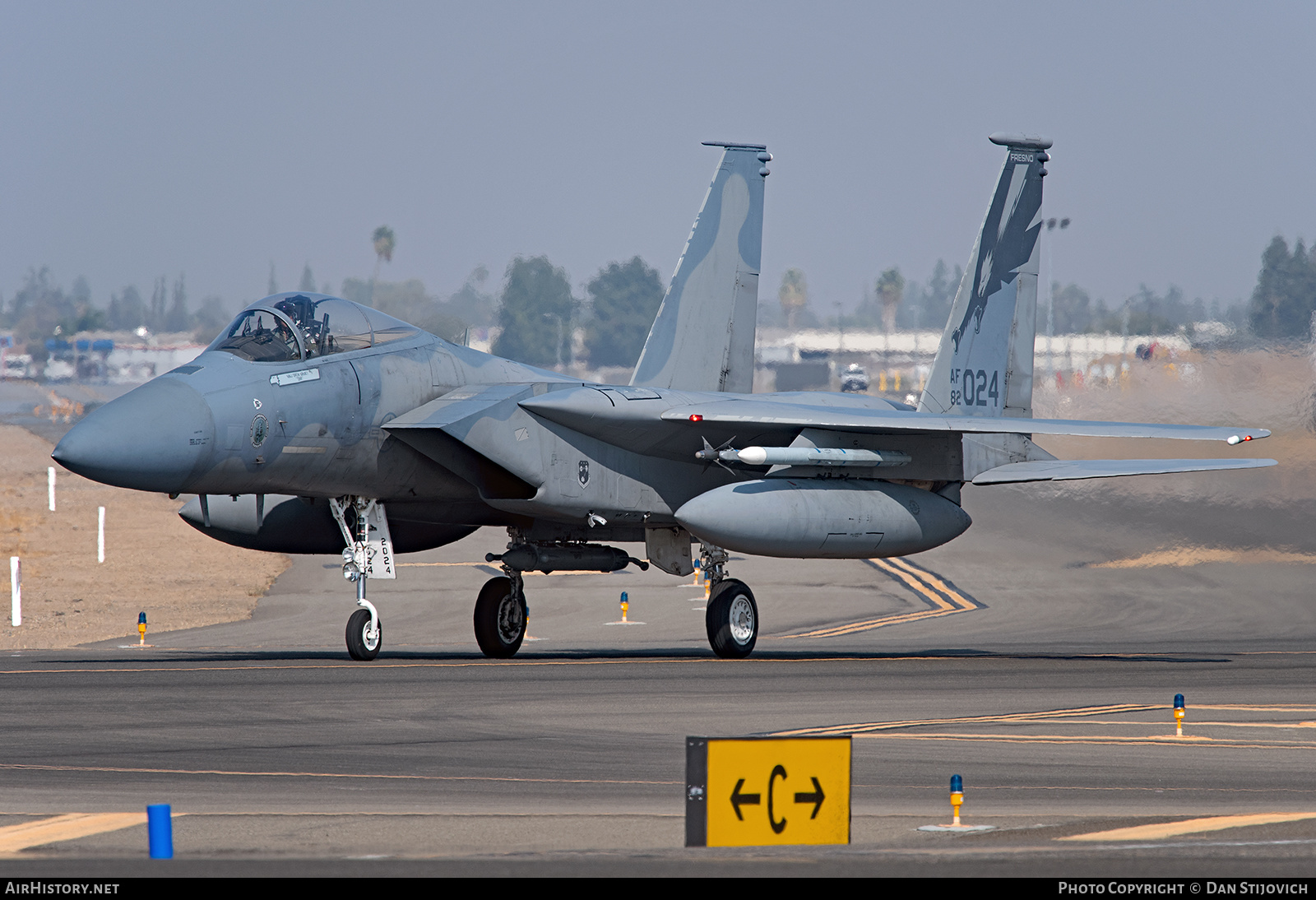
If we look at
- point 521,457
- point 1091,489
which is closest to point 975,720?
point 521,457

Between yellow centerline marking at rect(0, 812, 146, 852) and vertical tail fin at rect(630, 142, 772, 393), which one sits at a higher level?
vertical tail fin at rect(630, 142, 772, 393)

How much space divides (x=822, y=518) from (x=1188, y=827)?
379 inches

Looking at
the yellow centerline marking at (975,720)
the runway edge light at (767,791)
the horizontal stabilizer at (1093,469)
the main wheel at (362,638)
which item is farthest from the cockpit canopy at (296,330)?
the runway edge light at (767,791)

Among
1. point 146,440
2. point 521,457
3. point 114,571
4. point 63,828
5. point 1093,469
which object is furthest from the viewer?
point 114,571

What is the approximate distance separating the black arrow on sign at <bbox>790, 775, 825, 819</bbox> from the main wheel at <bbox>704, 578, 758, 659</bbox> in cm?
1083

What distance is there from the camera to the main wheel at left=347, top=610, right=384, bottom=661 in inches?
667

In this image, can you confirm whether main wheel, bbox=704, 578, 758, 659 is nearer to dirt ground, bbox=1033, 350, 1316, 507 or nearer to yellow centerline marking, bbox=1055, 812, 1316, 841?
dirt ground, bbox=1033, 350, 1316, 507

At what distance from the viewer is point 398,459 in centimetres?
1753

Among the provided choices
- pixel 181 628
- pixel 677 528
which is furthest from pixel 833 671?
pixel 181 628

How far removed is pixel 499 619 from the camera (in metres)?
19.0

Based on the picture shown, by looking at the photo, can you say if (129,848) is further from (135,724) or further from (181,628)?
(181,628)

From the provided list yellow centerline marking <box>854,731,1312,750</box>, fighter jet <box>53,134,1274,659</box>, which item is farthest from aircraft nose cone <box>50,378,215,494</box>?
yellow centerline marking <box>854,731,1312,750</box>

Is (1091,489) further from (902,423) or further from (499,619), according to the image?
(499,619)
